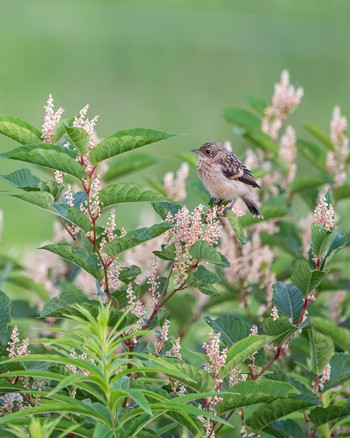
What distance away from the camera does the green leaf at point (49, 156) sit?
2.76 metres

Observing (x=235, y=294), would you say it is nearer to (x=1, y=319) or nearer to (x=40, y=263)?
(x=40, y=263)

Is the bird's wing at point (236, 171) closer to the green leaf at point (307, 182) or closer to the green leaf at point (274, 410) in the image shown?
the green leaf at point (307, 182)

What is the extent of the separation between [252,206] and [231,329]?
1.47 meters

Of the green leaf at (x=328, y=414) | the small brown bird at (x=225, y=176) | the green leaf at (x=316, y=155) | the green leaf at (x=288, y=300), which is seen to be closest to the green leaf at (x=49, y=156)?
the green leaf at (x=288, y=300)

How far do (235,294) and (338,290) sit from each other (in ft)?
1.47

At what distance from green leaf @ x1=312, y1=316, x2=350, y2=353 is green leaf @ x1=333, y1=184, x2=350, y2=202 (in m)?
1.04

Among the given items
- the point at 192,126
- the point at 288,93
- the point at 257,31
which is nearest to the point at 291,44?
the point at 257,31

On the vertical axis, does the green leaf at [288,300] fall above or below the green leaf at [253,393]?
above

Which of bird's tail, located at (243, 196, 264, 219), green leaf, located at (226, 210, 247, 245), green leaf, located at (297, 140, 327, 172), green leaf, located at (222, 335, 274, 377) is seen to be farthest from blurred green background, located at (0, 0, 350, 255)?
green leaf, located at (222, 335, 274, 377)

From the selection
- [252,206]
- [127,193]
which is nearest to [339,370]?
[127,193]

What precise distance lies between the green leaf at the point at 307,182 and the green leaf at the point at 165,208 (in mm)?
1430

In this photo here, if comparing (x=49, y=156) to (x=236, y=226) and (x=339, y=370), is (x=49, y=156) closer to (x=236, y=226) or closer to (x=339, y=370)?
(x=236, y=226)

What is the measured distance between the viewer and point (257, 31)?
1641 centimetres

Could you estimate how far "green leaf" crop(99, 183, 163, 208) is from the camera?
2.88 m
